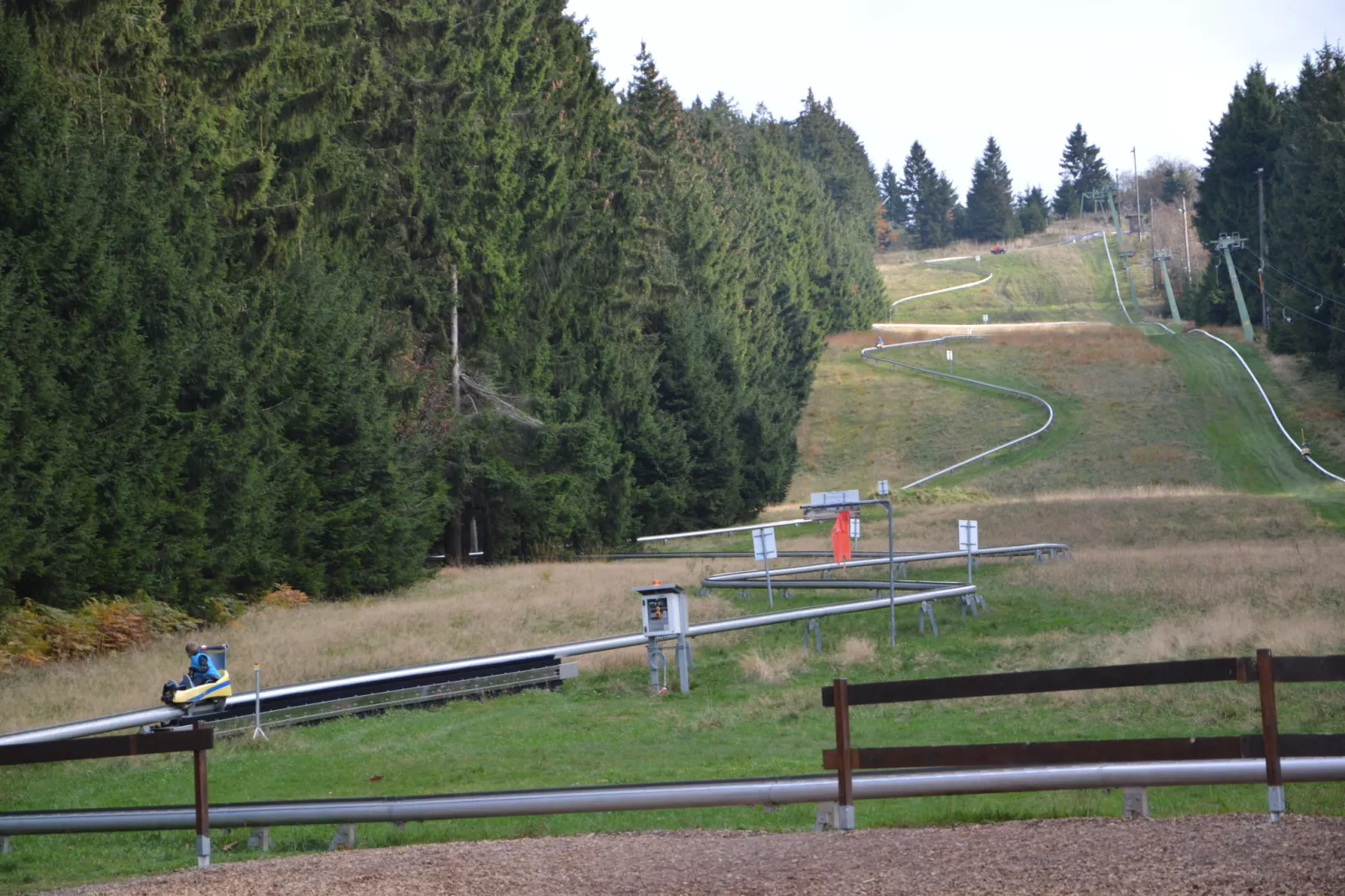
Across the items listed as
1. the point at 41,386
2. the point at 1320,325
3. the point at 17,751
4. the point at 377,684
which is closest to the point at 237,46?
the point at 41,386

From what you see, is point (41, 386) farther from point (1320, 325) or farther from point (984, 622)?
point (1320, 325)

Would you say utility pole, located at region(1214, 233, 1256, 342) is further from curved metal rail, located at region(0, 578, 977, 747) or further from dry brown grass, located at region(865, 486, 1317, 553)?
curved metal rail, located at region(0, 578, 977, 747)

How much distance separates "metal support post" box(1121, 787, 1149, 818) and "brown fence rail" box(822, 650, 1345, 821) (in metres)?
0.40

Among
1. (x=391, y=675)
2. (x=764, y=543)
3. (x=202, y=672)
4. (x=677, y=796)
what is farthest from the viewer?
(x=764, y=543)

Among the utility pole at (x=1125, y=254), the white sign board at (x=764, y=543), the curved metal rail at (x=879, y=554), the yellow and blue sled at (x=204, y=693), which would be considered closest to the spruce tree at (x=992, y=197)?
the utility pole at (x=1125, y=254)

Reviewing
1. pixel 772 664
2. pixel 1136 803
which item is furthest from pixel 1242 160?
pixel 1136 803

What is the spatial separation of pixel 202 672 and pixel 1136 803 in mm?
10884

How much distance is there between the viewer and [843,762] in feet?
27.6

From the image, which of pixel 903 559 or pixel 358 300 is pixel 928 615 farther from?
pixel 358 300

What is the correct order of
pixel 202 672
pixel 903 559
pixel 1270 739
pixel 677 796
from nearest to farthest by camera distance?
pixel 1270 739 < pixel 677 796 < pixel 202 672 < pixel 903 559

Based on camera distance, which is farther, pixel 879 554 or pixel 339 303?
pixel 879 554

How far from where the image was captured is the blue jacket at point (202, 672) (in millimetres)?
15406

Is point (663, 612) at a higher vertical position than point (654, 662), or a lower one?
higher

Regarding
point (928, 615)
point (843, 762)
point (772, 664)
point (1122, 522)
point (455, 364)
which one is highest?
point (455, 364)
